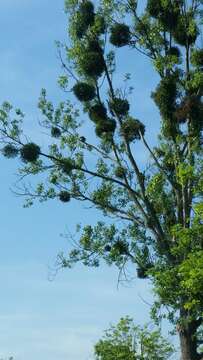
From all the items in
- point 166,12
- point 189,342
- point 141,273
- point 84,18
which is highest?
point 84,18

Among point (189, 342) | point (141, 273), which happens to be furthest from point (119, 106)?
point (189, 342)

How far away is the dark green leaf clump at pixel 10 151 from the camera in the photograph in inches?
1198

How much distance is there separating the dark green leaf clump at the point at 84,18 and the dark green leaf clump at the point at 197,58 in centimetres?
415

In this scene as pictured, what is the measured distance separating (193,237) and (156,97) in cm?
745

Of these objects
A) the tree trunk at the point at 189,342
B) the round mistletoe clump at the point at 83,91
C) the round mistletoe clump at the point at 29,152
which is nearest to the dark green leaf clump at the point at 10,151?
the round mistletoe clump at the point at 29,152

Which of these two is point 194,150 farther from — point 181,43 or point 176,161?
point 181,43

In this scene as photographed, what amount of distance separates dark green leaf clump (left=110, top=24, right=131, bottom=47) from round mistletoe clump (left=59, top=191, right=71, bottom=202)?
236 inches

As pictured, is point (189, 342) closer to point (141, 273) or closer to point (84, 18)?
point (141, 273)

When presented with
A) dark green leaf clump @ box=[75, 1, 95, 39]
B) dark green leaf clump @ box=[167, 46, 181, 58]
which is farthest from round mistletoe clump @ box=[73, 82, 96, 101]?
dark green leaf clump @ box=[167, 46, 181, 58]

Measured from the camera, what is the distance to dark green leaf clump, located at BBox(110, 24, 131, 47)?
30578mm

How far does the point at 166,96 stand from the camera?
29.5 meters

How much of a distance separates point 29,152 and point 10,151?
91 cm

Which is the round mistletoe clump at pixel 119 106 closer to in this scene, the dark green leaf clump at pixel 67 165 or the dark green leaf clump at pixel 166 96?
the dark green leaf clump at pixel 166 96

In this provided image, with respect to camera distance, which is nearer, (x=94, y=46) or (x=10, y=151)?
(x=10, y=151)
